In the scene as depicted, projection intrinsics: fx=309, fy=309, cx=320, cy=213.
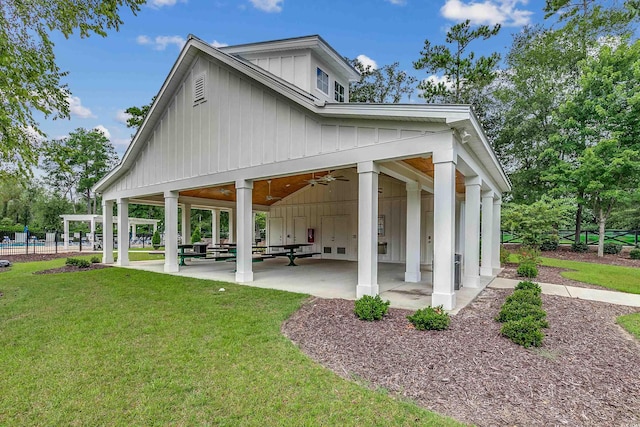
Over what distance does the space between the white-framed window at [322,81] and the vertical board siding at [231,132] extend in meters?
0.72

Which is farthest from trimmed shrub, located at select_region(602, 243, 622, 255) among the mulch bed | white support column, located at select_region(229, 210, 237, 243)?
white support column, located at select_region(229, 210, 237, 243)

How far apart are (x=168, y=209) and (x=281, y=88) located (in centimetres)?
635

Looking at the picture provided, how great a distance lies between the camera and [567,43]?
66.1 ft

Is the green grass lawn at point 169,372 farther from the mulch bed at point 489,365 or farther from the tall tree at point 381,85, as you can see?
the tall tree at point 381,85

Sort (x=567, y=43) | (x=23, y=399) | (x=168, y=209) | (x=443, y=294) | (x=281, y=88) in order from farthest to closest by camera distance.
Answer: (x=567, y=43), (x=168, y=209), (x=281, y=88), (x=443, y=294), (x=23, y=399)

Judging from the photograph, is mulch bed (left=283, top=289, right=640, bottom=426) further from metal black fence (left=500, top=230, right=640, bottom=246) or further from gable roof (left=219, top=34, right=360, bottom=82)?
metal black fence (left=500, top=230, right=640, bottom=246)

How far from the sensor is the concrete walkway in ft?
21.9

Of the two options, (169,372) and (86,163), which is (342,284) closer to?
(169,372)

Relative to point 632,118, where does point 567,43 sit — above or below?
above

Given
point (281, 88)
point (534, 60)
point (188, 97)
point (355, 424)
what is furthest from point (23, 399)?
point (534, 60)

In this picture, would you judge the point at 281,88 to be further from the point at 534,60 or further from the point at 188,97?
the point at 534,60

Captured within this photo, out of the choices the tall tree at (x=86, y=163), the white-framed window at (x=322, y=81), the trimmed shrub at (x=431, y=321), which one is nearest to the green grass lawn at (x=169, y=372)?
the trimmed shrub at (x=431, y=321)

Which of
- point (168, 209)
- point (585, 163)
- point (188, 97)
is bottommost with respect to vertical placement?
point (168, 209)

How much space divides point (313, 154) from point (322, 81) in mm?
4920
